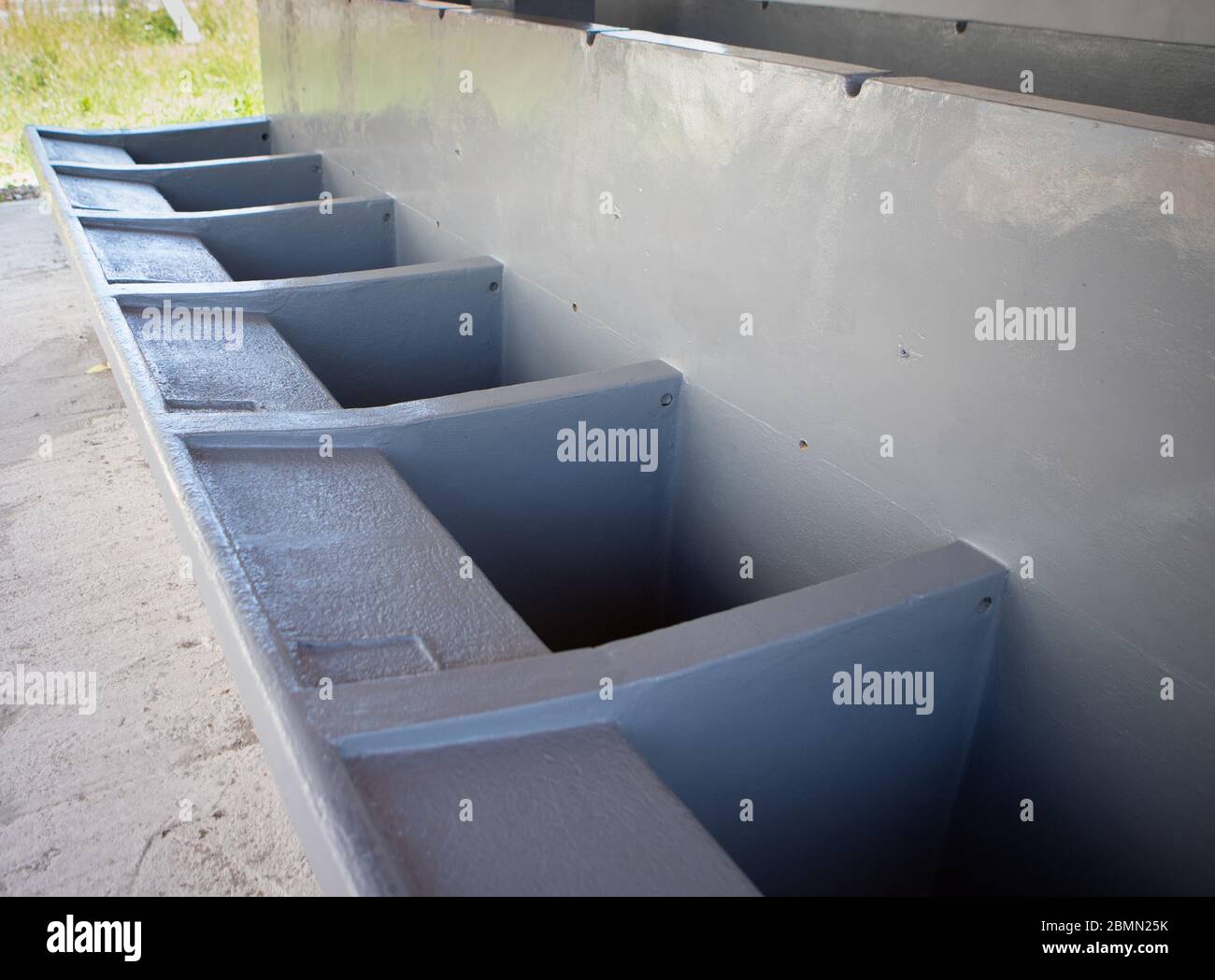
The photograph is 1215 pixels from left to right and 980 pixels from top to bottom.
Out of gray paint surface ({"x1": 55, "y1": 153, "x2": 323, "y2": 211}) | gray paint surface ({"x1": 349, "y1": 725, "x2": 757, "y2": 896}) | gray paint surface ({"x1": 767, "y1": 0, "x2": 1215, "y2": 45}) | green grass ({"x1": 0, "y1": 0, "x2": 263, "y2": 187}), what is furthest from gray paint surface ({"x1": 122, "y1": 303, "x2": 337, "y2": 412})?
green grass ({"x1": 0, "y1": 0, "x2": 263, "y2": 187})

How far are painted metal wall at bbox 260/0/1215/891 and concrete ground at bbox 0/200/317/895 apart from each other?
1145mm

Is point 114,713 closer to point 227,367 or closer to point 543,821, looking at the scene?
point 227,367

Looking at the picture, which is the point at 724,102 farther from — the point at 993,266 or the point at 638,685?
the point at 638,685

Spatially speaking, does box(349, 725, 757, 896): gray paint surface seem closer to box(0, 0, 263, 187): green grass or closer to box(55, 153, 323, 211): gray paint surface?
box(55, 153, 323, 211): gray paint surface

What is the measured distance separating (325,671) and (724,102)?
50.2 inches

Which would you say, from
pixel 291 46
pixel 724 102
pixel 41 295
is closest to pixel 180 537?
pixel 724 102

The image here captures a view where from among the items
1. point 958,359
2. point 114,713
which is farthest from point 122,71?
point 958,359

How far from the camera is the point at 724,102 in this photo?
1.99 meters

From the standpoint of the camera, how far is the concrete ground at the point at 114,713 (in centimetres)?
212

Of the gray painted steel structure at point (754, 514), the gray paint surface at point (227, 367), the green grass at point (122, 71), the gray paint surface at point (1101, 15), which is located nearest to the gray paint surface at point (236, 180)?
the gray painted steel structure at point (754, 514)

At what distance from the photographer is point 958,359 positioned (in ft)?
5.21

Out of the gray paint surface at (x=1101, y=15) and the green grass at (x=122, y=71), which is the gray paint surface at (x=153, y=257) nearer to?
the gray paint surface at (x=1101, y=15)

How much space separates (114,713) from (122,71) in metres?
6.50

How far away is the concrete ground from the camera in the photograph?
6.95 ft
